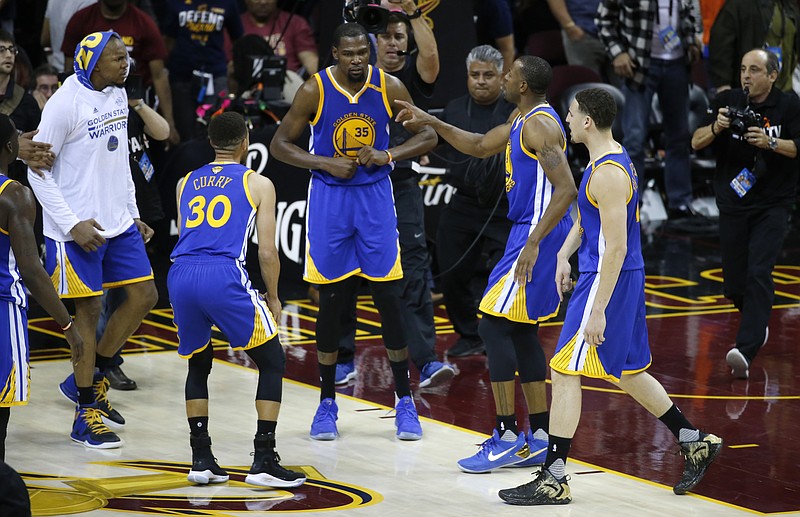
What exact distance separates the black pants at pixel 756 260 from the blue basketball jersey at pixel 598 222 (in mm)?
2833

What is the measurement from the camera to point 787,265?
13.2 meters

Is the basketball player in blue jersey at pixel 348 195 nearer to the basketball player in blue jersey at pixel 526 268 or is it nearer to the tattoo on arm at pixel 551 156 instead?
the basketball player in blue jersey at pixel 526 268

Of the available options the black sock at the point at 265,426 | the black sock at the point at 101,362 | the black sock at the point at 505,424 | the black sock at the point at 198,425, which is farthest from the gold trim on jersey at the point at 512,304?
the black sock at the point at 101,362

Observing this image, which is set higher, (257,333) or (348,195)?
(348,195)

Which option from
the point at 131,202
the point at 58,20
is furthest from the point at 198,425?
the point at 58,20

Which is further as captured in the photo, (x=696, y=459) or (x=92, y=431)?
(x=92, y=431)

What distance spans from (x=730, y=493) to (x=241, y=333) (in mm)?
2497

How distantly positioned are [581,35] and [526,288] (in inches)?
306

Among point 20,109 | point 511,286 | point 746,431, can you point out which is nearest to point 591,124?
point 511,286

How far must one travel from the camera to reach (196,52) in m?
13.2

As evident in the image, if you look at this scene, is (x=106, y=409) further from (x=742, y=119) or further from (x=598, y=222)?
(x=742, y=119)

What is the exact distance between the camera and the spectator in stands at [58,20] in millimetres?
12656

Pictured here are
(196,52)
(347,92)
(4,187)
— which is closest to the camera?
(4,187)

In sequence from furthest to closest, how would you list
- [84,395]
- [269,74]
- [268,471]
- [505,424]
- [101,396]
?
[269,74]
[101,396]
[84,395]
[505,424]
[268,471]
